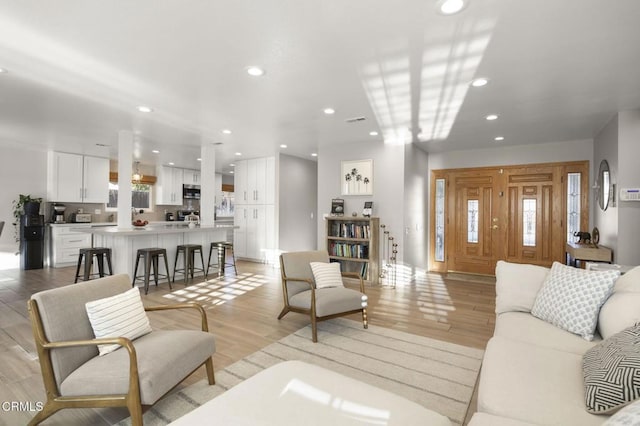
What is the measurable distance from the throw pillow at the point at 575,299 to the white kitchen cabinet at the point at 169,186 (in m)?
9.34

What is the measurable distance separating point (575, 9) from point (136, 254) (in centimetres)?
589

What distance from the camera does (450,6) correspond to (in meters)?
2.07

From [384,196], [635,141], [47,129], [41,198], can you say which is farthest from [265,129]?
[41,198]

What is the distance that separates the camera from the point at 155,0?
6.75 ft

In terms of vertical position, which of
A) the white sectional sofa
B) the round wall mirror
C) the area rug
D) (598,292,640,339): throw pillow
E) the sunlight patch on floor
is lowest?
the area rug

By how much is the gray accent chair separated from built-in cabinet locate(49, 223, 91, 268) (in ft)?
20.9

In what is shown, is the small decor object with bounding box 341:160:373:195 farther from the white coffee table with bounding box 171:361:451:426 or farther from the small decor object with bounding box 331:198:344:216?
the white coffee table with bounding box 171:361:451:426

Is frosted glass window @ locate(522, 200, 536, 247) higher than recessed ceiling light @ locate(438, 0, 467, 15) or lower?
lower

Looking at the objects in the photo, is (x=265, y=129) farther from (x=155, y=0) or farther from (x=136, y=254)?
(x=155, y=0)

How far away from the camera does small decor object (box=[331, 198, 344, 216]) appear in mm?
6152

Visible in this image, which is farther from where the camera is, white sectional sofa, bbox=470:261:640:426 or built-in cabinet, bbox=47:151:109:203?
built-in cabinet, bbox=47:151:109:203

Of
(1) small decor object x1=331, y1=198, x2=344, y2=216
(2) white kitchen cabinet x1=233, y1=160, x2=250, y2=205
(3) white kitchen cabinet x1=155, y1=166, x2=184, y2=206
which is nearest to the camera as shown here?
(1) small decor object x1=331, y1=198, x2=344, y2=216

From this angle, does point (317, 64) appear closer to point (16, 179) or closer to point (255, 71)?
point (255, 71)

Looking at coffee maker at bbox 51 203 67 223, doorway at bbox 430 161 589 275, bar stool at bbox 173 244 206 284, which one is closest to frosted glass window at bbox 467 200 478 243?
doorway at bbox 430 161 589 275
